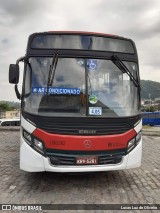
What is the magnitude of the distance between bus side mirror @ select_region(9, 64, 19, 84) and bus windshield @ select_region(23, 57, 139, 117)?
7.8 inches

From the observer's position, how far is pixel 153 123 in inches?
1344

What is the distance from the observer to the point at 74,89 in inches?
227

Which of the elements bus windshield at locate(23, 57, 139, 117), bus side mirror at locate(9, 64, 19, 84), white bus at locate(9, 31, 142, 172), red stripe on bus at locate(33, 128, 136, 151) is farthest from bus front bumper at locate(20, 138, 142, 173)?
bus side mirror at locate(9, 64, 19, 84)

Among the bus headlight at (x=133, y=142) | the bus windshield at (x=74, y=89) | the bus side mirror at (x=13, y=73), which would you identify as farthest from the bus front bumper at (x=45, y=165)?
the bus side mirror at (x=13, y=73)

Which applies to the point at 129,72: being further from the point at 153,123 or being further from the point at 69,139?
the point at 153,123

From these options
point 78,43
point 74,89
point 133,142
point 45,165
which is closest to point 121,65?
point 78,43

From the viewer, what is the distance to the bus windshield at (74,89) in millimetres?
5672

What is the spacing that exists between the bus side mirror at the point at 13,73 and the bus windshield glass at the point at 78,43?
1.72ft

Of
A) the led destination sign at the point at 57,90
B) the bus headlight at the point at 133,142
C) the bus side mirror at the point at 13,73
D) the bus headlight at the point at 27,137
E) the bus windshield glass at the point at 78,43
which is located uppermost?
the bus windshield glass at the point at 78,43

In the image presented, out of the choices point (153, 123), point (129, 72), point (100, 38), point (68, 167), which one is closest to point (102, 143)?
point (68, 167)

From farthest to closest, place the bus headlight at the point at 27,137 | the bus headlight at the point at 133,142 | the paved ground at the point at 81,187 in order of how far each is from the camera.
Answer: the bus headlight at the point at 133,142, the bus headlight at the point at 27,137, the paved ground at the point at 81,187

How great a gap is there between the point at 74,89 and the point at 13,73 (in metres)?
1.23

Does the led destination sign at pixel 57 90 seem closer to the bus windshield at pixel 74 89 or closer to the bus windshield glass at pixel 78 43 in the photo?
the bus windshield at pixel 74 89

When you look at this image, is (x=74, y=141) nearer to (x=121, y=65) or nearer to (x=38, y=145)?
(x=38, y=145)
